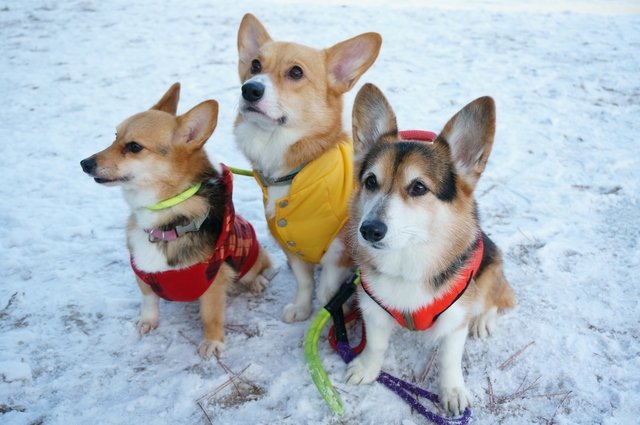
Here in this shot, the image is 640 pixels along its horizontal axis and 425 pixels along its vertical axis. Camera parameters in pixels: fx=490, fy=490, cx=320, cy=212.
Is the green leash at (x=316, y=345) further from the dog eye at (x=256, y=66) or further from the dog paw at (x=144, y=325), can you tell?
the dog eye at (x=256, y=66)

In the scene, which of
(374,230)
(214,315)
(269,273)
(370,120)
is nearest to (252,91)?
(370,120)

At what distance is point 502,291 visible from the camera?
3182 millimetres

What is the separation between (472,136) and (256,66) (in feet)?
5.17

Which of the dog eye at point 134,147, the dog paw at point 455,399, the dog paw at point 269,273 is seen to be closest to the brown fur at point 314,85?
the dog eye at point 134,147

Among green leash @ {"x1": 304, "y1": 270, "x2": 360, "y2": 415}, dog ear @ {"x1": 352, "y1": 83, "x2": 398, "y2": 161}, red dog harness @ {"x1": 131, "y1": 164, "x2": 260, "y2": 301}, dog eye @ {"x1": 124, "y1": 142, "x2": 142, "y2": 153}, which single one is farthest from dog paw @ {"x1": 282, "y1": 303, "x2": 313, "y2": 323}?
dog eye @ {"x1": 124, "y1": 142, "x2": 142, "y2": 153}

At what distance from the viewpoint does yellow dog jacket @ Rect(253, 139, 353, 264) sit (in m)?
3.05

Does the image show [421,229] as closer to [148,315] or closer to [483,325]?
[483,325]

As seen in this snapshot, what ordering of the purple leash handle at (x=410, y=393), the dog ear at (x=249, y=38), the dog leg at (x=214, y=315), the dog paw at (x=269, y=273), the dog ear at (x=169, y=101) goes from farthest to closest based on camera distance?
the dog paw at (x=269, y=273)
the dog ear at (x=249, y=38)
the dog ear at (x=169, y=101)
the dog leg at (x=214, y=315)
the purple leash handle at (x=410, y=393)

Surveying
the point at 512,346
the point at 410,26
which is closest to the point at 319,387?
the point at 512,346

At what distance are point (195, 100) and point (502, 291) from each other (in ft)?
16.6

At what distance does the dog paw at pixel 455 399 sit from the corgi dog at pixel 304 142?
100 cm

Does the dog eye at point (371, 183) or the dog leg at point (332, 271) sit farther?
the dog leg at point (332, 271)

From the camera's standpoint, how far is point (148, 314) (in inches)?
130

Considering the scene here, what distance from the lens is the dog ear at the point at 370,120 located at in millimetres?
2686
